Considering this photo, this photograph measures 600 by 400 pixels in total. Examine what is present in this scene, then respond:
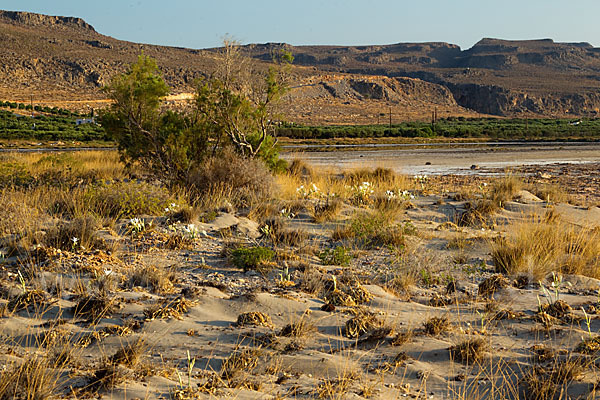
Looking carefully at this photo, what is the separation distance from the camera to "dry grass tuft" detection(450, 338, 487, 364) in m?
4.34

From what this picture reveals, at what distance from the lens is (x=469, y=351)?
14.3 feet

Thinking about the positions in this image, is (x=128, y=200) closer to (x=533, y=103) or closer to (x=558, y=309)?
(x=558, y=309)

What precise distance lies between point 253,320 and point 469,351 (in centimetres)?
188

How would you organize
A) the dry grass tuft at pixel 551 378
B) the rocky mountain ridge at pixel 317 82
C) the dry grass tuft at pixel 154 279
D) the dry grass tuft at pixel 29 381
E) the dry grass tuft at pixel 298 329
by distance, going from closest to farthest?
the dry grass tuft at pixel 29 381
the dry grass tuft at pixel 551 378
the dry grass tuft at pixel 298 329
the dry grass tuft at pixel 154 279
the rocky mountain ridge at pixel 317 82

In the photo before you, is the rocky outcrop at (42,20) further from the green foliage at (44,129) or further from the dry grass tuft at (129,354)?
the dry grass tuft at (129,354)

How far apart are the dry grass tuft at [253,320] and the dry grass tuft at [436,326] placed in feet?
4.58

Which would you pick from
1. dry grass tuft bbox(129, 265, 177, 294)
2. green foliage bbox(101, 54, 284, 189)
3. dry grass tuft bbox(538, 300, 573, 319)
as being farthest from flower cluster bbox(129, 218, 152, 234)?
dry grass tuft bbox(538, 300, 573, 319)

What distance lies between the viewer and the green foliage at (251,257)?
22.4 ft

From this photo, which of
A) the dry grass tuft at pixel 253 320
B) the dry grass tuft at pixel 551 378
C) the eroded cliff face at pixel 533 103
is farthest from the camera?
the eroded cliff face at pixel 533 103

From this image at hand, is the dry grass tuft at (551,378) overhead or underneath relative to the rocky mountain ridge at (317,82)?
underneath

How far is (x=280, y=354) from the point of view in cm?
440

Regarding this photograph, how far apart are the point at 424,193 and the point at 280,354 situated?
9.76 meters

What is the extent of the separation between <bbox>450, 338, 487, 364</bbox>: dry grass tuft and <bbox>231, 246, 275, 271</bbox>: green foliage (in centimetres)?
295

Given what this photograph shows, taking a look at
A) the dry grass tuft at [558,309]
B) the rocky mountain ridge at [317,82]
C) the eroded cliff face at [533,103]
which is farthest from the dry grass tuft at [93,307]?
the eroded cliff face at [533,103]
